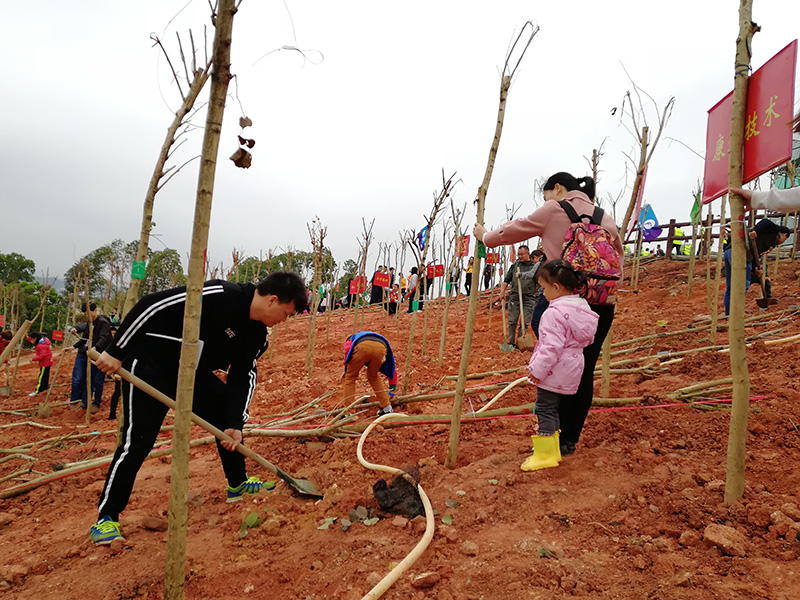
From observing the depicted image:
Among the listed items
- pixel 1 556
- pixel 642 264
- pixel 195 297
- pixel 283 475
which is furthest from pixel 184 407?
pixel 642 264

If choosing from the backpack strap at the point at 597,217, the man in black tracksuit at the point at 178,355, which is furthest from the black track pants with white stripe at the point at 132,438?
the backpack strap at the point at 597,217

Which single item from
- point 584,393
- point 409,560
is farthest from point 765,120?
point 409,560

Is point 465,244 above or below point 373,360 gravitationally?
above

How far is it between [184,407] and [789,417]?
126 inches

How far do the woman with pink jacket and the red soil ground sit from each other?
9.9 inches

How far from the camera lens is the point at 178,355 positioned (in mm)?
2336

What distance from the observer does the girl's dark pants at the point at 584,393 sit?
2537 mm

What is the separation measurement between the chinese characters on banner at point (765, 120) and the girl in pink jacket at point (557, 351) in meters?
0.76

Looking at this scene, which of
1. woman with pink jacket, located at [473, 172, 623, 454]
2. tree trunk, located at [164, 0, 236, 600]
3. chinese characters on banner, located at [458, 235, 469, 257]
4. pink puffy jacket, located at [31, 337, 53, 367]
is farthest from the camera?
chinese characters on banner, located at [458, 235, 469, 257]

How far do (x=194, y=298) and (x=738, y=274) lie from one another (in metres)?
2.03

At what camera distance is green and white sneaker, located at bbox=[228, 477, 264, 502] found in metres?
2.71

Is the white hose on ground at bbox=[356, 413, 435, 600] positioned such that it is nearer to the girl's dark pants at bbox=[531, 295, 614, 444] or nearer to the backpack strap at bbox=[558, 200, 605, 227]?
the girl's dark pants at bbox=[531, 295, 614, 444]

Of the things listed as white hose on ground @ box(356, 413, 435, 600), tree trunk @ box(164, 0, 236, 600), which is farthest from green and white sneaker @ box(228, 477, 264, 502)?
tree trunk @ box(164, 0, 236, 600)

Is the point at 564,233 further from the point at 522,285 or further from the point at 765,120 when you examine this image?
the point at 522,285
